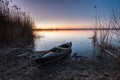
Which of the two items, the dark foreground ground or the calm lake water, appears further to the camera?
the calm lake water

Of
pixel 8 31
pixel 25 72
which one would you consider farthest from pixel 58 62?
pixel 8 31

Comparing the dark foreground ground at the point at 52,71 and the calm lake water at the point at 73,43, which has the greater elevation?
the calm lake water at the point at 73,43

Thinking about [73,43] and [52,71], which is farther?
[73,43]

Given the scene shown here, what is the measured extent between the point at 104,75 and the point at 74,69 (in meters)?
1.21

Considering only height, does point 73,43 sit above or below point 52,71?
above

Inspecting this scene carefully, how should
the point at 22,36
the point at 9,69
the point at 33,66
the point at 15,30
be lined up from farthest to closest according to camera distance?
the point at 22,36, the point at 15,30, the point at 33,66, the point at 9,69

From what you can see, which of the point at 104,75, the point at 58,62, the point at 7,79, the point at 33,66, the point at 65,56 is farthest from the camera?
the point at 65,56

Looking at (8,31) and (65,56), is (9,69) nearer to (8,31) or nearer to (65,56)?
(65,56)

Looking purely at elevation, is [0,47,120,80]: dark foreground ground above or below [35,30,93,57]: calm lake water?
below

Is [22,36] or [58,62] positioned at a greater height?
[22,36]

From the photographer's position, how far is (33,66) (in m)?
6.09

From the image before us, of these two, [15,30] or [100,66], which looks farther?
[15,30]


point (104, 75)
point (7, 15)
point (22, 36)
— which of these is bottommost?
point (104, 75)

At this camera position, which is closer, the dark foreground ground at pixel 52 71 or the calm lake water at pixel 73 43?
the dark foreground ground at pixel 52 71
